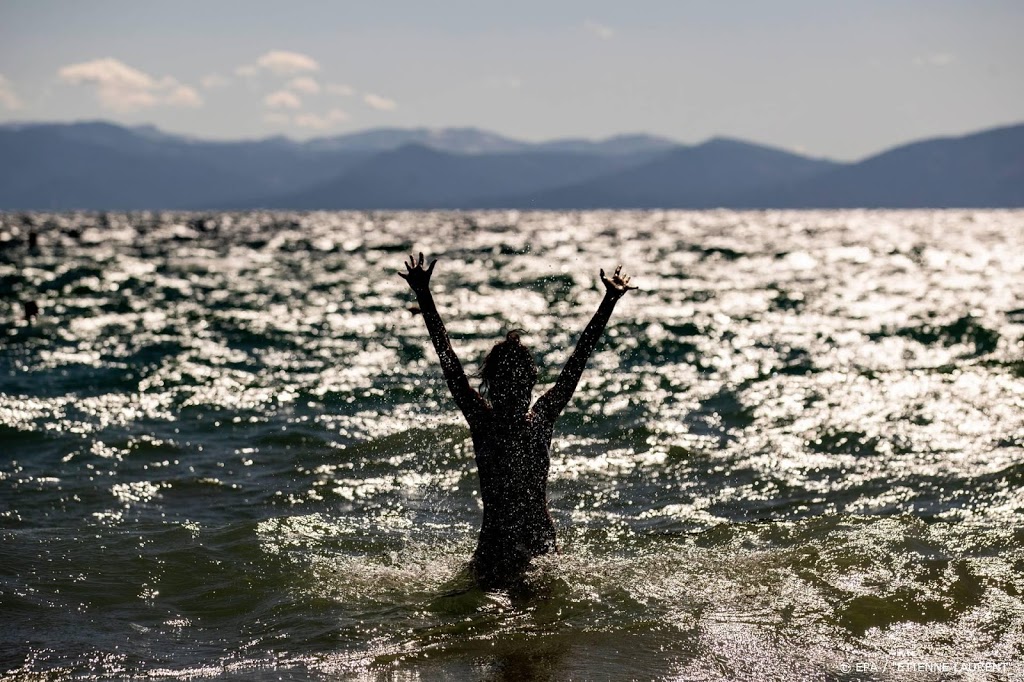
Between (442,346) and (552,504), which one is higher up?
(442,346)

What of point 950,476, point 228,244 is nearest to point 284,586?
point 950,476

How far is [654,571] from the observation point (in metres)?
9.07

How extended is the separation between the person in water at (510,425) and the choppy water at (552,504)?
0.38 metres

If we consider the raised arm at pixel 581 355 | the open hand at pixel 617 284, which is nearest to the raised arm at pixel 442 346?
the raised arm at pixel 581 355

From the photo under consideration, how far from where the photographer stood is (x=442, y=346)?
780cm

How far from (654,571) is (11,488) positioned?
777 cm

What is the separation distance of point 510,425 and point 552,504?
13.1 feet

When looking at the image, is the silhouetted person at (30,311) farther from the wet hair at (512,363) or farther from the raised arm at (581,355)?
the raised arm at (581,355)

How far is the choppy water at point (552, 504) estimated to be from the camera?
734 centimetres

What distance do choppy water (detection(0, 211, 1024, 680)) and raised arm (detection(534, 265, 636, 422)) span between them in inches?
59.2

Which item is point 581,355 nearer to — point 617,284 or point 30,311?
point 617,284

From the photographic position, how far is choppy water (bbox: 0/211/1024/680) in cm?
734

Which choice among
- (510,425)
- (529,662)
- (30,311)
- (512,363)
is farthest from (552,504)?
(30,311)

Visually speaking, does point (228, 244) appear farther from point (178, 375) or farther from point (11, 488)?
point (11, 488)
